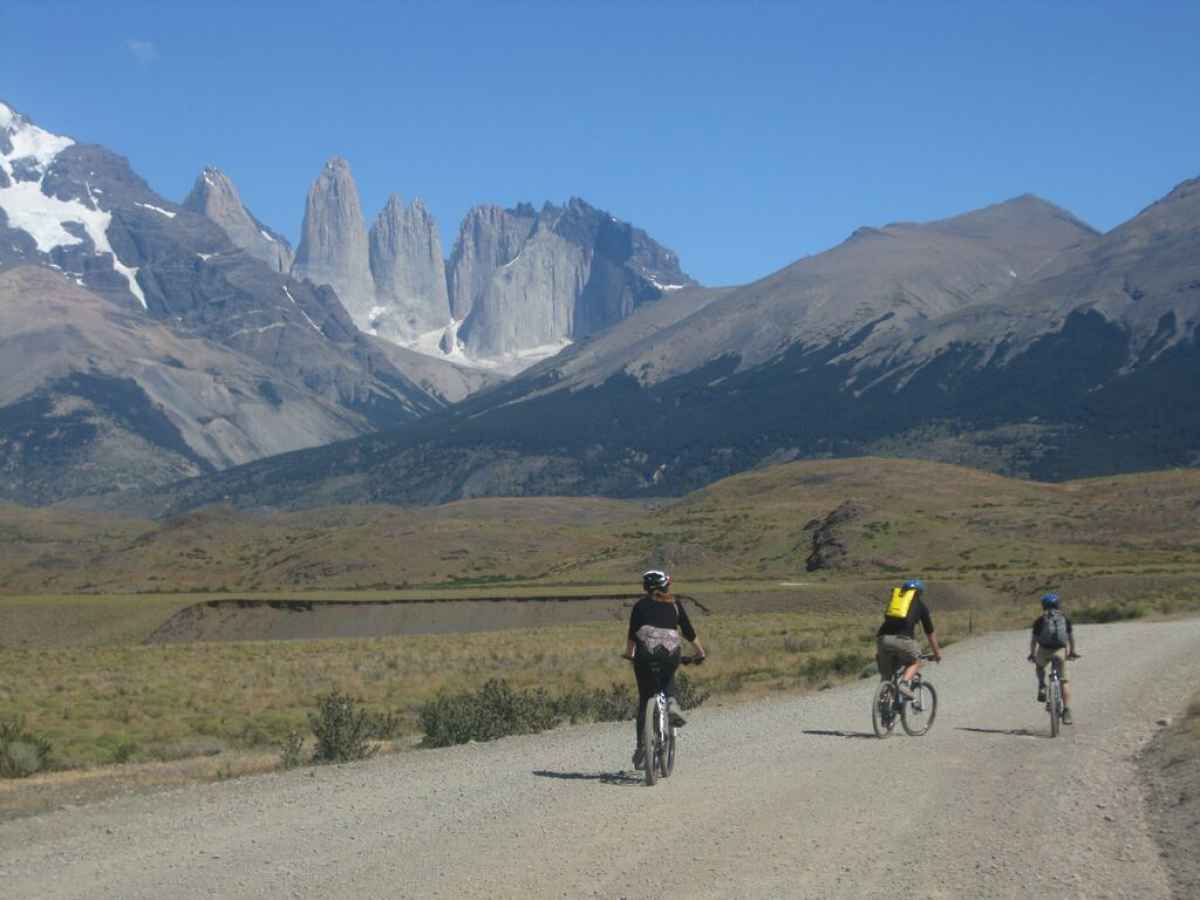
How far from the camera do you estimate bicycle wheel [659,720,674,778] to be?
1577 cm

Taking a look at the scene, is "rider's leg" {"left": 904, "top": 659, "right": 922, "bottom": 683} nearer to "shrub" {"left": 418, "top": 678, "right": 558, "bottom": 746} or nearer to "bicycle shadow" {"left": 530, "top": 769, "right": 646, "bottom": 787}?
"bicycle shadow" {"left": 530, "top": 769, "right": 646, "bottom": 787}

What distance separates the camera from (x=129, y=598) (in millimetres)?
87938

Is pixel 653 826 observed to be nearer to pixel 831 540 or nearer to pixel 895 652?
pixel 895 652

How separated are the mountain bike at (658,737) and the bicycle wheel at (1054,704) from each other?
6.46 m

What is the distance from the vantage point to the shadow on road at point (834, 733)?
20.0 metres

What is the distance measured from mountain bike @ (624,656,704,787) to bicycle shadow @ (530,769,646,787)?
28cm

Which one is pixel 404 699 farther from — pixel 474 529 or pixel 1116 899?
pixel 474 529

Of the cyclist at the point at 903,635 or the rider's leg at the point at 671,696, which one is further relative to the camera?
the cyclist at the point at 903,635

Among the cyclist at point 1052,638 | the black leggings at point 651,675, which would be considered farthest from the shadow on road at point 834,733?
the black leggings at point 651,675

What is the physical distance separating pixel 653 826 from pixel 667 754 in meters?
2.70

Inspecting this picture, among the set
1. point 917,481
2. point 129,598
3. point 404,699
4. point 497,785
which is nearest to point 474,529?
point 917,481

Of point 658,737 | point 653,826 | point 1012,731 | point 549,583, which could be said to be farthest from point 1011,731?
point 549,583

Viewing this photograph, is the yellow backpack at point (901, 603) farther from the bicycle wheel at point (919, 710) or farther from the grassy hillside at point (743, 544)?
the grassy hillside at point (743, 544)

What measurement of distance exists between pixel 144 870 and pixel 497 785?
4759 mm
